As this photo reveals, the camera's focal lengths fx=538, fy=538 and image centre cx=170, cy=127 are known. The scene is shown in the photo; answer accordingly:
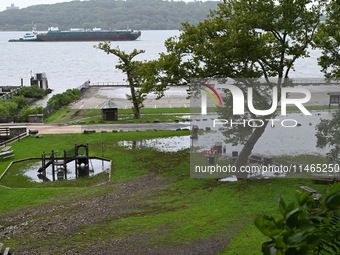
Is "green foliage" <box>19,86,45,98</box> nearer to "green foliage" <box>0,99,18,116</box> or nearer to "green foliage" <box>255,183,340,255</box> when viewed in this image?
"green foliage" <box>0,99,18,116</box>

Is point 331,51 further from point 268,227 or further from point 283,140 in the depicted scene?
point 268,227

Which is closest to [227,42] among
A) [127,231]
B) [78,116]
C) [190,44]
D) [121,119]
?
[190,44]

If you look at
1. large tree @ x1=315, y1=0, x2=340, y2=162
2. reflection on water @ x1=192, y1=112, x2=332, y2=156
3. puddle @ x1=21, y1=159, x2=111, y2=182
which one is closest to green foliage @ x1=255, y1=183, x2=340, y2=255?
large tree @ x1=315, y1=0, x2=340, y2=162

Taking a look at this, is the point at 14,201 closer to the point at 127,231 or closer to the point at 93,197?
the point at 93,197

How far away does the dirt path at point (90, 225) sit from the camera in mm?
18391

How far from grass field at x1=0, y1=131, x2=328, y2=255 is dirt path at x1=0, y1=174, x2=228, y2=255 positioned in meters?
0.05

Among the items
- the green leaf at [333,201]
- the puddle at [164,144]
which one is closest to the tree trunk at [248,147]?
the puddle at [164,144]

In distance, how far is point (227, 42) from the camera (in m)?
29.2

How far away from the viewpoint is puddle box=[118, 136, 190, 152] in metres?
38.8

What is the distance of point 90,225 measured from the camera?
21.7 meters

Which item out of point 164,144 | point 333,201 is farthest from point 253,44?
point 333,201

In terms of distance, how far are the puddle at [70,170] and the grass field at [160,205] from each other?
0.78 m

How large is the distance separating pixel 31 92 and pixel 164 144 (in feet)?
168

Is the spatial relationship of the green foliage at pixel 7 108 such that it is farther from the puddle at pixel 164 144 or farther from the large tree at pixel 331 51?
the large tree at pixel 331 51
